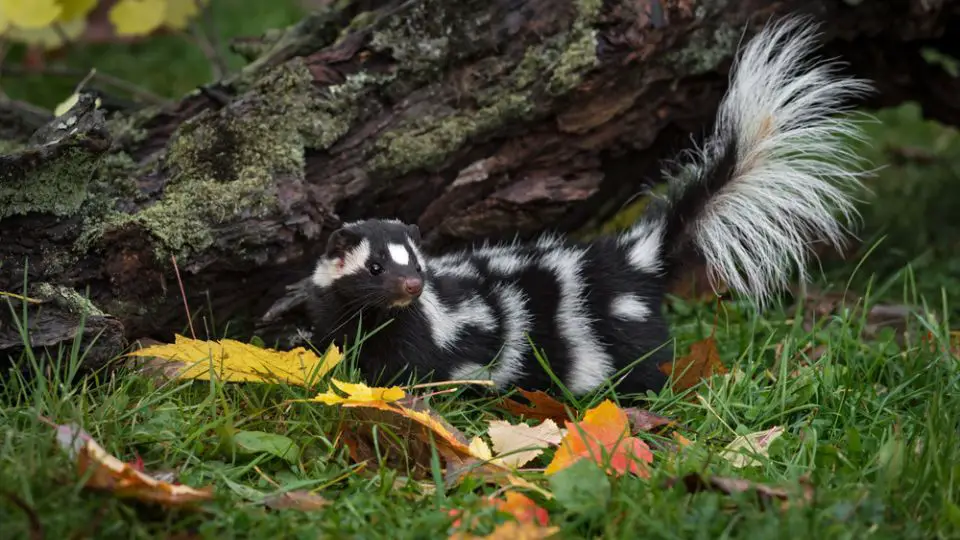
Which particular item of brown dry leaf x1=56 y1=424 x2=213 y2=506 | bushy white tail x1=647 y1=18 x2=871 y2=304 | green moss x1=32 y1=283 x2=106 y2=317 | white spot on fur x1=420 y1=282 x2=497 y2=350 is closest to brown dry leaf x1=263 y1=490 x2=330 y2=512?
brown dry leaf x1=56 y1=424 x2=213 y2=506

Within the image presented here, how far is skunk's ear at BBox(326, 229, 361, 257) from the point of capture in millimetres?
4164

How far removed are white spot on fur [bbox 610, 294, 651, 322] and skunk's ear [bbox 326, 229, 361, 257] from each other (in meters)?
1.08

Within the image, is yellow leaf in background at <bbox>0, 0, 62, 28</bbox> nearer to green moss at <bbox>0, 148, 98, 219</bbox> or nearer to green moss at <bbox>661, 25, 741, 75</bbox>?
green moss at <bbox>0, 148, 98, 219</bbox>

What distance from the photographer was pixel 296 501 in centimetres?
299

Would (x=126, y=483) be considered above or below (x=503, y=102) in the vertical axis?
below

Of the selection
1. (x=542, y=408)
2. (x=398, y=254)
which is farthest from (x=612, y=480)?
(x=398, y=254)

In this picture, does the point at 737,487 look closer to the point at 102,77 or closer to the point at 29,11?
the point at 29,11

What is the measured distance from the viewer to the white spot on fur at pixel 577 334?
4.29 meters

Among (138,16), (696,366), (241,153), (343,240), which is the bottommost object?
(696,366)

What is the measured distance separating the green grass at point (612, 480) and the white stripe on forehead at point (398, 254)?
0.54m

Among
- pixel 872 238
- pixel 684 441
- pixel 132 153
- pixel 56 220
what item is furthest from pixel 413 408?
pixel 872 238

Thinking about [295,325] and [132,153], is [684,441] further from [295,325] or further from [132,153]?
[132,153]

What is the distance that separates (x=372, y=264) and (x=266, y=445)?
3.42 feet

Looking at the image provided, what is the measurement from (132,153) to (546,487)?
238 cm
